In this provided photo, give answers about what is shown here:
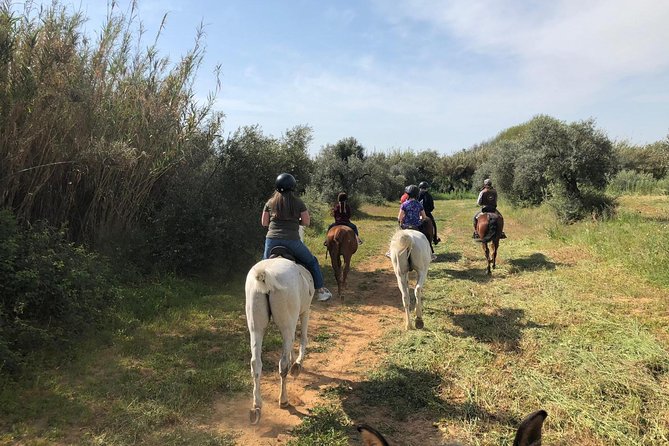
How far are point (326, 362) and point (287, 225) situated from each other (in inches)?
81.5

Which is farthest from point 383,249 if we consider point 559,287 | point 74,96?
point 74,96

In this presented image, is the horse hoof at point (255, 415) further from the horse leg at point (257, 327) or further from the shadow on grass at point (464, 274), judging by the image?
the shadow on grass at point (464, 274)

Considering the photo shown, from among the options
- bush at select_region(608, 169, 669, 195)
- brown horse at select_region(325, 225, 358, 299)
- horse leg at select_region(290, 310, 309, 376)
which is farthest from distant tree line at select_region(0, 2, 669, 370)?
bush at select_region(608, 169, 669, 195)

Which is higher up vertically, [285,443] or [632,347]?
[632,347]

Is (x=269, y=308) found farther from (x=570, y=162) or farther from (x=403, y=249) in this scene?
(x=570, y=162)

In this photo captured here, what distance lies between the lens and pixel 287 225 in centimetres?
558

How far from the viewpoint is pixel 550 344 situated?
562 centimetres

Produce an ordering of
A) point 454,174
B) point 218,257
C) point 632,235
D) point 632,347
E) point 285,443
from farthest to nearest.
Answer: point 454,174 < point 632,235 < point 218,257 < point 632,347 < point 285,443

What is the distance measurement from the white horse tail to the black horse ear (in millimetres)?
2912

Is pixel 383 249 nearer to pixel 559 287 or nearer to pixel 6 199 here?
pixel 559 287

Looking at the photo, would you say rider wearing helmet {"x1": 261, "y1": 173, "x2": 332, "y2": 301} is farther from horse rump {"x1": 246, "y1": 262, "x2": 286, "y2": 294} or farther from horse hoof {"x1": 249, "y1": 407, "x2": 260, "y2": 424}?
horse hoof {"x1": 249, "y1": 407, "x2": 260, "y2": 424}

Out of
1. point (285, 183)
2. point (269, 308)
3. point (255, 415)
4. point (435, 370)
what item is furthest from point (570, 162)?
point (255, 415)

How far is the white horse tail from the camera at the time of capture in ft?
13.5

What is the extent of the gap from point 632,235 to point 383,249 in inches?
297
